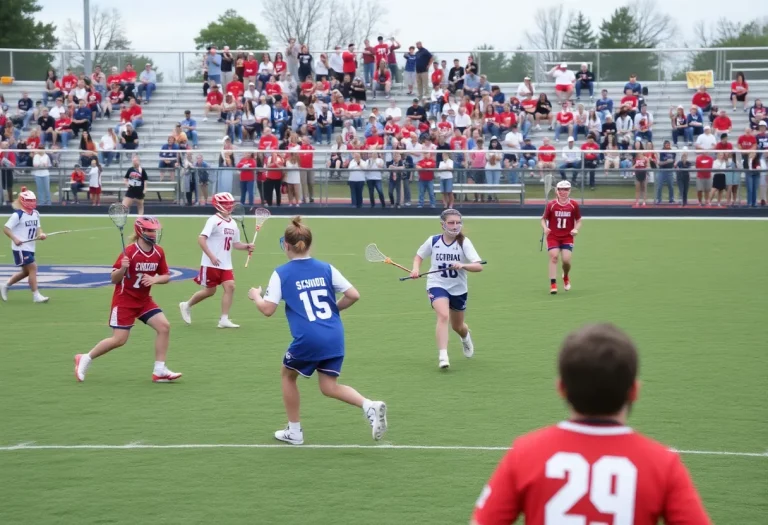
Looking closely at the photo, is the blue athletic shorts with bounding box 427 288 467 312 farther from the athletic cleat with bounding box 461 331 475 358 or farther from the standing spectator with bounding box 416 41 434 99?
the standing spectator with bounding box 416 41 434 99

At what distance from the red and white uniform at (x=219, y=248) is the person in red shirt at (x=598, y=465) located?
10395mm

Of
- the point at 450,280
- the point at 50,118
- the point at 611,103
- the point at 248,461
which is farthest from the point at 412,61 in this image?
the point at 248,461

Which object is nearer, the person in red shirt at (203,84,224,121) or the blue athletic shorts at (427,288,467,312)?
the blue athletic shorts at (427,288,467,312)

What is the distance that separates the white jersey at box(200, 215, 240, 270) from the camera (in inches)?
516

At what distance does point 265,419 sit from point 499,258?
1262 cm

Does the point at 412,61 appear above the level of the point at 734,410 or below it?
above

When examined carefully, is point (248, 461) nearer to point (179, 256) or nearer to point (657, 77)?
point (179, 256)

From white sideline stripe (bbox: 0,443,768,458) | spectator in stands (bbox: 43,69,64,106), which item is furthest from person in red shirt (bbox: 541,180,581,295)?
spectator in stands (bbox: 43,69,64,106)

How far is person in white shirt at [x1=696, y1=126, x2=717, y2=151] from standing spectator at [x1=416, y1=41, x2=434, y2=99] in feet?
35.1

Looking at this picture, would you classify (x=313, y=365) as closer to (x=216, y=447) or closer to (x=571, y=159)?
(x=216, y=447)

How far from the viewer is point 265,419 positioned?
877 cm

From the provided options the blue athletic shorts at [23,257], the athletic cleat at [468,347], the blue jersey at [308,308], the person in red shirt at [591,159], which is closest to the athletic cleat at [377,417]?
the blue jersey at [308,308]

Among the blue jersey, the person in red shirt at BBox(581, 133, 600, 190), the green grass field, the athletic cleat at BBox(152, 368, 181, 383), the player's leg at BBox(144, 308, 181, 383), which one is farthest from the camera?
the person in red shirt at BBox(581, 133, 600, 190)

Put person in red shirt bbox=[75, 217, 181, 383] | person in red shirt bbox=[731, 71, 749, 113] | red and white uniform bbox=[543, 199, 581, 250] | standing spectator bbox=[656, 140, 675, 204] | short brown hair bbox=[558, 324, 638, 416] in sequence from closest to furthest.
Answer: short brown hair bbox=[558, 324, 638, 416]
person in red shirt bbox=[75, 217, 181, 383]
red and white uniform bbox=[543, 199, 581, 250]
standing spectator bbox=[656, 140, 675, 204]
person in red shirt bbox=[731, 71, 749, 113]
